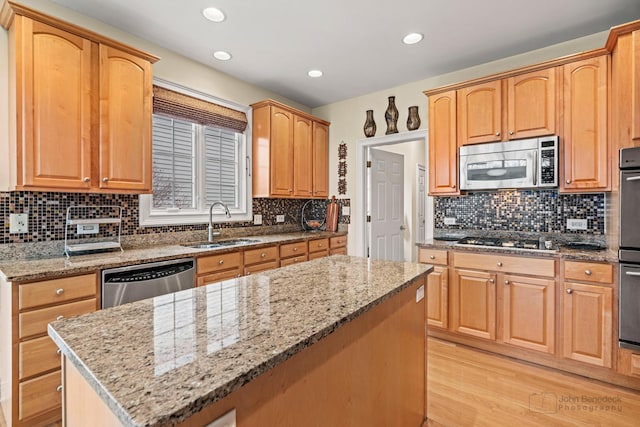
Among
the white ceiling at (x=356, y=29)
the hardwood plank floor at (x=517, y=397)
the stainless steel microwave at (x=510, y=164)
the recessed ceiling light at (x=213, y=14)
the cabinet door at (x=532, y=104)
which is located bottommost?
the hardwood plank floor at (x=517, y=397)

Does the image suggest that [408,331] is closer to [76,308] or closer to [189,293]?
[189,293]

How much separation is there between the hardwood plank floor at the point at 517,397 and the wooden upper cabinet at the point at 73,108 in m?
2.70

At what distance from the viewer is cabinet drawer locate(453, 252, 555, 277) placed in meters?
2.44

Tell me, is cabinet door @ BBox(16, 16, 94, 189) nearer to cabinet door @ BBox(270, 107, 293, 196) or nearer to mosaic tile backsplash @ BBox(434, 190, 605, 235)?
cabinet door @ BBox(270, 107, 293, 196)

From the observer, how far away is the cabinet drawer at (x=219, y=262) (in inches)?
102

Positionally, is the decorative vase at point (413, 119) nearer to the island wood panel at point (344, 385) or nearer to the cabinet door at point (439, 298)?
the cabinet door at point (439, 298)

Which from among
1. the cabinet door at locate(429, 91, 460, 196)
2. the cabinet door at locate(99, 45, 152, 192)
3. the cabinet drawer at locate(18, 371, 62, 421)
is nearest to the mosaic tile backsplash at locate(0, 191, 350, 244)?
the cabinet door at locate(99, 45, 152, 192)

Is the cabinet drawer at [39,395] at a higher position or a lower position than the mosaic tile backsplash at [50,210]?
lower

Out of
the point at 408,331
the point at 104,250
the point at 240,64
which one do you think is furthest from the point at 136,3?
the point at 408,331

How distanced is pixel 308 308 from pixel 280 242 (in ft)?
7.33

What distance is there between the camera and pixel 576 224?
108 inches

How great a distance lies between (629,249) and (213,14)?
331 centimetres

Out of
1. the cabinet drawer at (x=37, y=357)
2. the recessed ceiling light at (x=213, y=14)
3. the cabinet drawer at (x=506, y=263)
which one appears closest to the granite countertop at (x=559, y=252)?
the cabinet drawer at (x=506, y=263)

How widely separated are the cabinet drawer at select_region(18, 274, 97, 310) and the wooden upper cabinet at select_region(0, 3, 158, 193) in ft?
2.10
